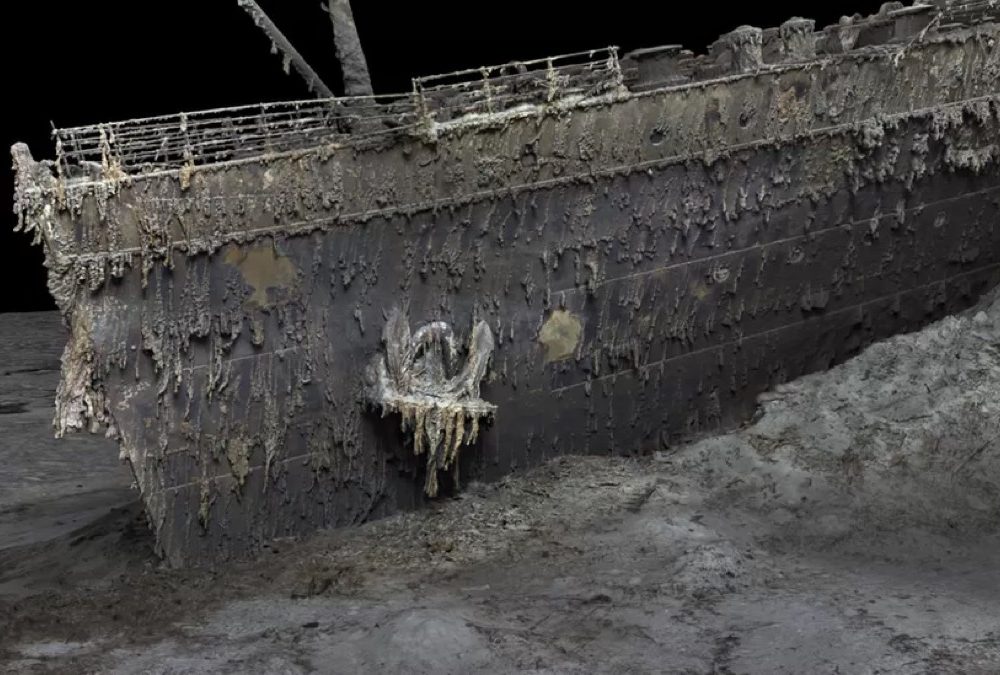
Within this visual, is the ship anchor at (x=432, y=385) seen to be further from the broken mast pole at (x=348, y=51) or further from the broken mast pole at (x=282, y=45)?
the broken mast pole at (x=282, y=45)

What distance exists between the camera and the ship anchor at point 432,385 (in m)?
8.23

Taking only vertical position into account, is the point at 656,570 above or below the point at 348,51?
below

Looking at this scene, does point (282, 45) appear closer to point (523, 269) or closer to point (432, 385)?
point (523, 269)

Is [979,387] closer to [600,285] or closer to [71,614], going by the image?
[600,285]

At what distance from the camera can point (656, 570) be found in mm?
7465

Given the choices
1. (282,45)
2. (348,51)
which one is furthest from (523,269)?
(282,45)

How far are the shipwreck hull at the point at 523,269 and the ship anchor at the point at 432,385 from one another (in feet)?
0.46

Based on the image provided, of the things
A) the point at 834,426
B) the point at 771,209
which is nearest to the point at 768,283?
the point at 771,209

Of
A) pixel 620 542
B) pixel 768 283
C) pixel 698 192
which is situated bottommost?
pixel 620 542

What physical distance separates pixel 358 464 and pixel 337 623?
169 centimetres

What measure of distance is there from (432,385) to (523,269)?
3.39 feet

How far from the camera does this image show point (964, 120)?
10.3 metres

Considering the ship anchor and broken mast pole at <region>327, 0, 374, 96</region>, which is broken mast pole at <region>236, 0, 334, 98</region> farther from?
the ship anchor

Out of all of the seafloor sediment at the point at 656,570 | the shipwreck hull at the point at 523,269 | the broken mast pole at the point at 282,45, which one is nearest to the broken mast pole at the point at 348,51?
the broken mast pole at the point at 282,45
